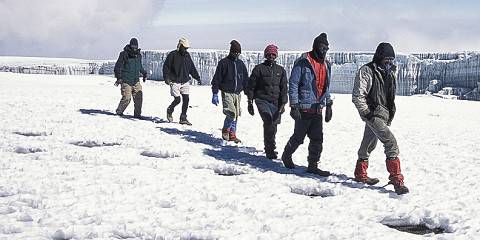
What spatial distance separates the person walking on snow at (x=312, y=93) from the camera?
24.9 ft

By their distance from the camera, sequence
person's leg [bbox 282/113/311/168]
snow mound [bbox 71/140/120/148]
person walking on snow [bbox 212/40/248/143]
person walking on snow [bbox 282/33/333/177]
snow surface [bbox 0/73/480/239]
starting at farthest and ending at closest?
person walking on snow [bbox 212/40/248/143] → snow mound [bbox 71/140/120/148] → person's leg [bbox 282/113/311/168] → person walking on snow [bbox 282/33/333/177] → snow surface [bbox 0/73/480/239]

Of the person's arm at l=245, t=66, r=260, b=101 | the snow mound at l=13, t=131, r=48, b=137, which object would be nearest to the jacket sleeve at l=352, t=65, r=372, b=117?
the person's arm at l=245, t=66, r=260, b=101

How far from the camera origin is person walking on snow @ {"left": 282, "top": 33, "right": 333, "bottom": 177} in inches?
299

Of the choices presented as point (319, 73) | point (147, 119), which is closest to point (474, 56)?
point (147, 119)

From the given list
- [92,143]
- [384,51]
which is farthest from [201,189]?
[92,143]

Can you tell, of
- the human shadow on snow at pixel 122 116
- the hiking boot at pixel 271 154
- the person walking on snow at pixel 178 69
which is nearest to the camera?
the hiking boot at pixel 271 154

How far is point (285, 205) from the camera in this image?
608 cm

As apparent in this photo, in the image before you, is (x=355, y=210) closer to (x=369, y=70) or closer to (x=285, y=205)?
(x=285, y=205)

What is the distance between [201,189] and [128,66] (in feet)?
24.5

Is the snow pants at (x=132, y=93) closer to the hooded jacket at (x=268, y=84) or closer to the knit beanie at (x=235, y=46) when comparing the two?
the knit beanie at (x=235, y=46)

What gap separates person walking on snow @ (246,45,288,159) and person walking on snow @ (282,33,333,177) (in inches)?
43.4

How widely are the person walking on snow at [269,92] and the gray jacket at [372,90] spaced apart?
7.34ft

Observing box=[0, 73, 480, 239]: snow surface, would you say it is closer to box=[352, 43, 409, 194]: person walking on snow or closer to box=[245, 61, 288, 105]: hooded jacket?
box=[352, 43, 409, 194]: person walking on snow

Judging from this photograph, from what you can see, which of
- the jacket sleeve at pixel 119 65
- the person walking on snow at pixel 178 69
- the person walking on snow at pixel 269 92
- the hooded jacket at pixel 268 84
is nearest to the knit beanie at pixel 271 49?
the person walking on snow at pixel 269 92
